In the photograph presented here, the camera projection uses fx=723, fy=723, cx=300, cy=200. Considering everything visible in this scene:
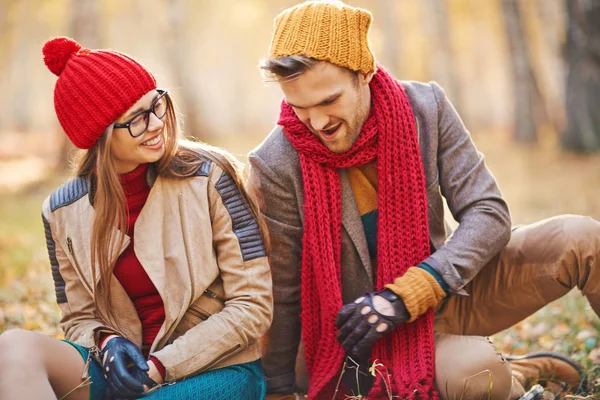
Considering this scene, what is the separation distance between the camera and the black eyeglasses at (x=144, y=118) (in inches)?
109

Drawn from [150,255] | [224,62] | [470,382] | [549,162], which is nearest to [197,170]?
[150,255]

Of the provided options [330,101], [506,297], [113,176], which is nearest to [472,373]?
[506,297]

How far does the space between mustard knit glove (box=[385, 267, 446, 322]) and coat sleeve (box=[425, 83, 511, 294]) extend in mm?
57

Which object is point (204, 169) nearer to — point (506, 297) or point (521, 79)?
point (506, 297)

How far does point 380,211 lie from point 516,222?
447 cm

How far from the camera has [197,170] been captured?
289 cm

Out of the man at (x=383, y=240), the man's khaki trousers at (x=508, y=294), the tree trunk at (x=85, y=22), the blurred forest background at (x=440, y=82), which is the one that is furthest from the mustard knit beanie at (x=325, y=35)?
the tree trunk at (x=85, y=22)

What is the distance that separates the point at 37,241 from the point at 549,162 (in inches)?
298

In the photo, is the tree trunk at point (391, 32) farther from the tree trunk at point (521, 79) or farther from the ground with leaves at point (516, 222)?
the tree trunk at point (521, 79)

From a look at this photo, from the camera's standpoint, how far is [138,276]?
9.39 feet

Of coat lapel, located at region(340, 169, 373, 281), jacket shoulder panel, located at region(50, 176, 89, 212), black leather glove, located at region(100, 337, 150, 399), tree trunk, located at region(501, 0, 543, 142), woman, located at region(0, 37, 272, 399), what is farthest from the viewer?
tree trunk, located at region(501, 0, 543, 142)

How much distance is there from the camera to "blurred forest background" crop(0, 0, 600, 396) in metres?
4.86

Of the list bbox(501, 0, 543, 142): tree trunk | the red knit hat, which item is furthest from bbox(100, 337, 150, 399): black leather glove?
bbox(501, 0, 543, 142): tree trunk

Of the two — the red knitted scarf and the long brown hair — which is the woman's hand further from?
the red knitted scarf
